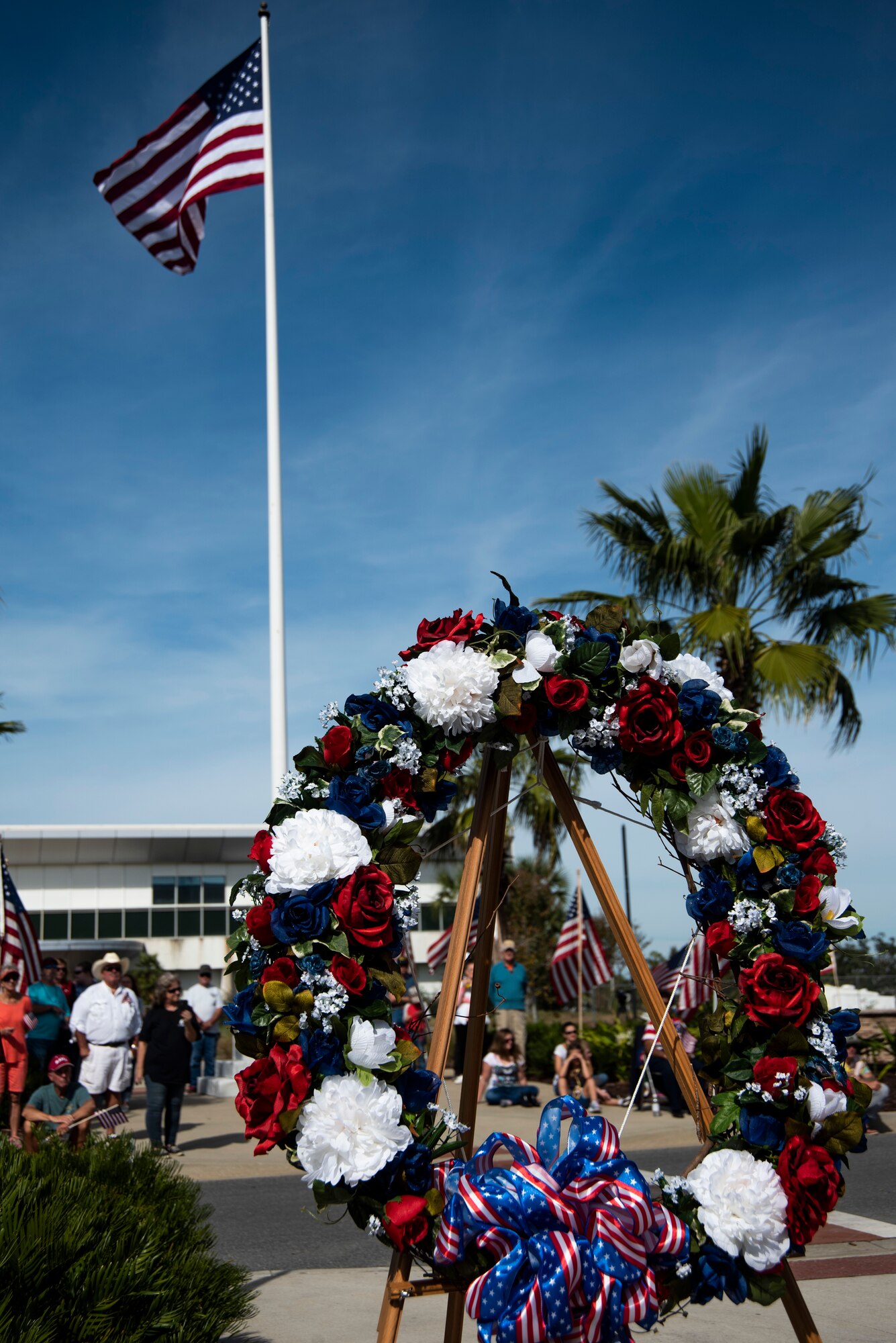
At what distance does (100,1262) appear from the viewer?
3.59 m

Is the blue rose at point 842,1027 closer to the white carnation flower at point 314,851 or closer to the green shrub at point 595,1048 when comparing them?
the white carnation flower at point 314,851

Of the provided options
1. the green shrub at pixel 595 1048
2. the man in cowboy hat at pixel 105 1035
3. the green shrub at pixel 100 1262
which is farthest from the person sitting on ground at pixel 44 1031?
the green shrub at pixel 100 1262

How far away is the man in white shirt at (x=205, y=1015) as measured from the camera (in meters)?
14.5

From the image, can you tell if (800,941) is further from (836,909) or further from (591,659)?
(591,659)

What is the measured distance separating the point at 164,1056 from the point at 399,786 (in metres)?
6.48

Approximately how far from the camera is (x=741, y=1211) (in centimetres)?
355

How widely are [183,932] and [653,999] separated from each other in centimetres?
3113

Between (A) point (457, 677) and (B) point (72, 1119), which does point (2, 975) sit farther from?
(A) point (457, 677)

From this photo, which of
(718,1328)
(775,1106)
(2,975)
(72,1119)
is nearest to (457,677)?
(775,1106)

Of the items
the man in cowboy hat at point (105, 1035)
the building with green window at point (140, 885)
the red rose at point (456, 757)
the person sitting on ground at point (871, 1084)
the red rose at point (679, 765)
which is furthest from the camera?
the building with green window at point (140, 885)

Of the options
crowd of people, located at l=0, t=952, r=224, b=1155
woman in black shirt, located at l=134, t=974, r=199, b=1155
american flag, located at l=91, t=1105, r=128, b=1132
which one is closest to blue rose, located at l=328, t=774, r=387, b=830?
american flag, located at l=91, t=1105, r=128, b=1132

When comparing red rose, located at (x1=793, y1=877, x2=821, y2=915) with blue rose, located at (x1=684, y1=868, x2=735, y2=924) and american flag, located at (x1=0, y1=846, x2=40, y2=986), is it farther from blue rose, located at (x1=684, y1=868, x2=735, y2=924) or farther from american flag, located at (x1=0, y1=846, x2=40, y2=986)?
american flag, located at (x1=0, y1=846, x2=40, y2=986)

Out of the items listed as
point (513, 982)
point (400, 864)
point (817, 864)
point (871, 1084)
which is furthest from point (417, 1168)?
point (871, 1084)

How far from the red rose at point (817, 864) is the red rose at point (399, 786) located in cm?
140
